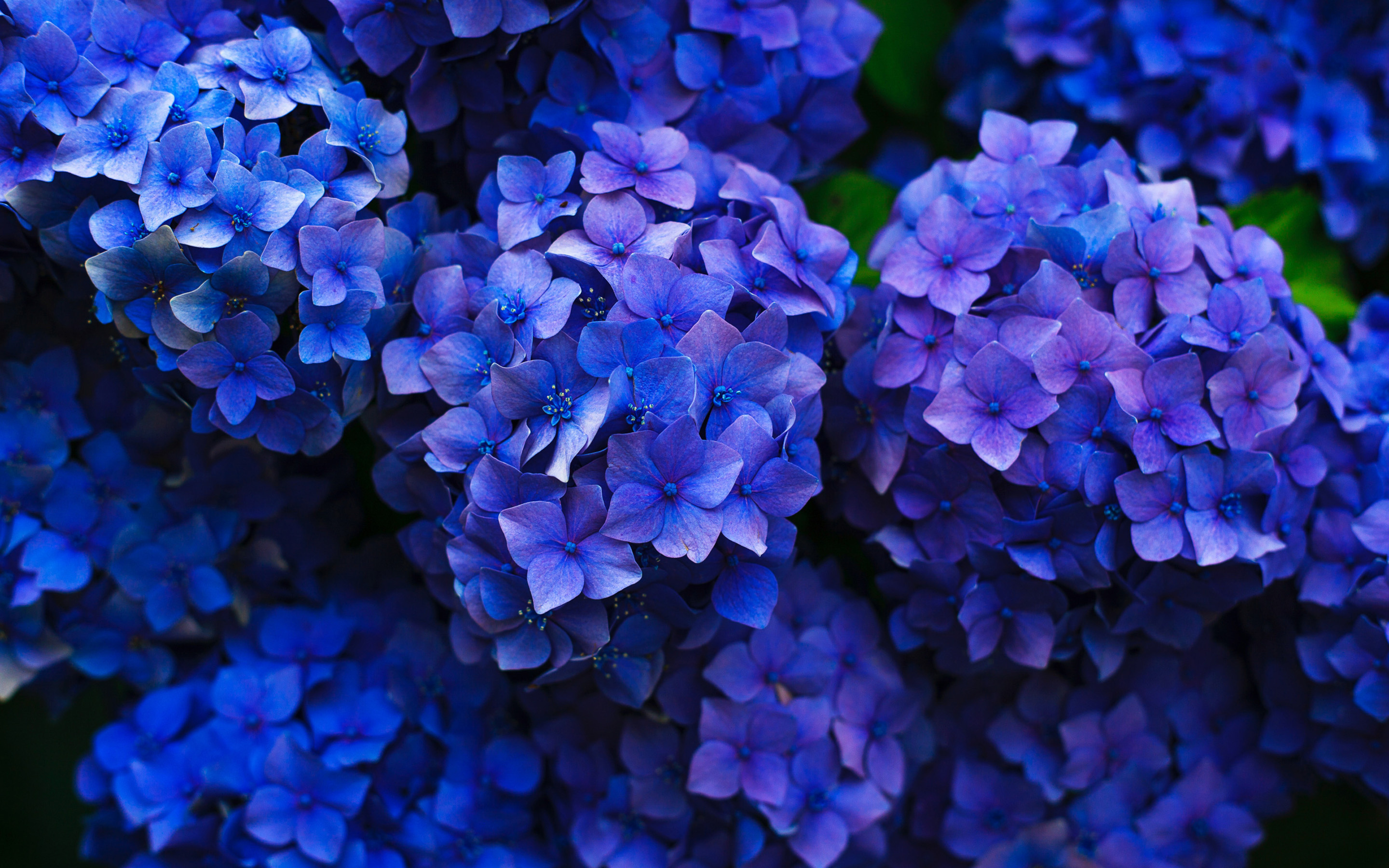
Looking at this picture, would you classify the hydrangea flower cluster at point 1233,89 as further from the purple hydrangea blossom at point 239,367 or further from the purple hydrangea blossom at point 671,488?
the purple hydrangea blossom at point 239,367

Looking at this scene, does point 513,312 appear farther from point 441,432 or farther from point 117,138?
point 117,138

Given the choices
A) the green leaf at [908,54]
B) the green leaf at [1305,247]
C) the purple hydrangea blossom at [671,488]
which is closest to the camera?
the purple hydrangea blossom at [671,488]

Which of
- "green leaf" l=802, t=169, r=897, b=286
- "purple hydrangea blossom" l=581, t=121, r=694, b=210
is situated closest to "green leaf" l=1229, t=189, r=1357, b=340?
"green leaf" l=802, t=169, r=897, b=286

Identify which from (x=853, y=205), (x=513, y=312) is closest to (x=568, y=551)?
(x=513, y=312)

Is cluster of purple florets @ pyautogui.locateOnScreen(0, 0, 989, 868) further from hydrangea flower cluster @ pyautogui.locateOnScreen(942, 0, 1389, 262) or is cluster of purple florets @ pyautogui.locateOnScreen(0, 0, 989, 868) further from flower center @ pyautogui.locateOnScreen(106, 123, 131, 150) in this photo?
hydrangea flower cluster @ pyautogui.locateOnScreen(942, 0, 1389, 262)

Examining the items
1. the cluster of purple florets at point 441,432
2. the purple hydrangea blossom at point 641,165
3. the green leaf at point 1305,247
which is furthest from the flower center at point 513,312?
the green leaf at point 1305,247

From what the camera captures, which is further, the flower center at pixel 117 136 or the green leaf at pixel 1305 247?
the green leaf at pixel 1305 247
